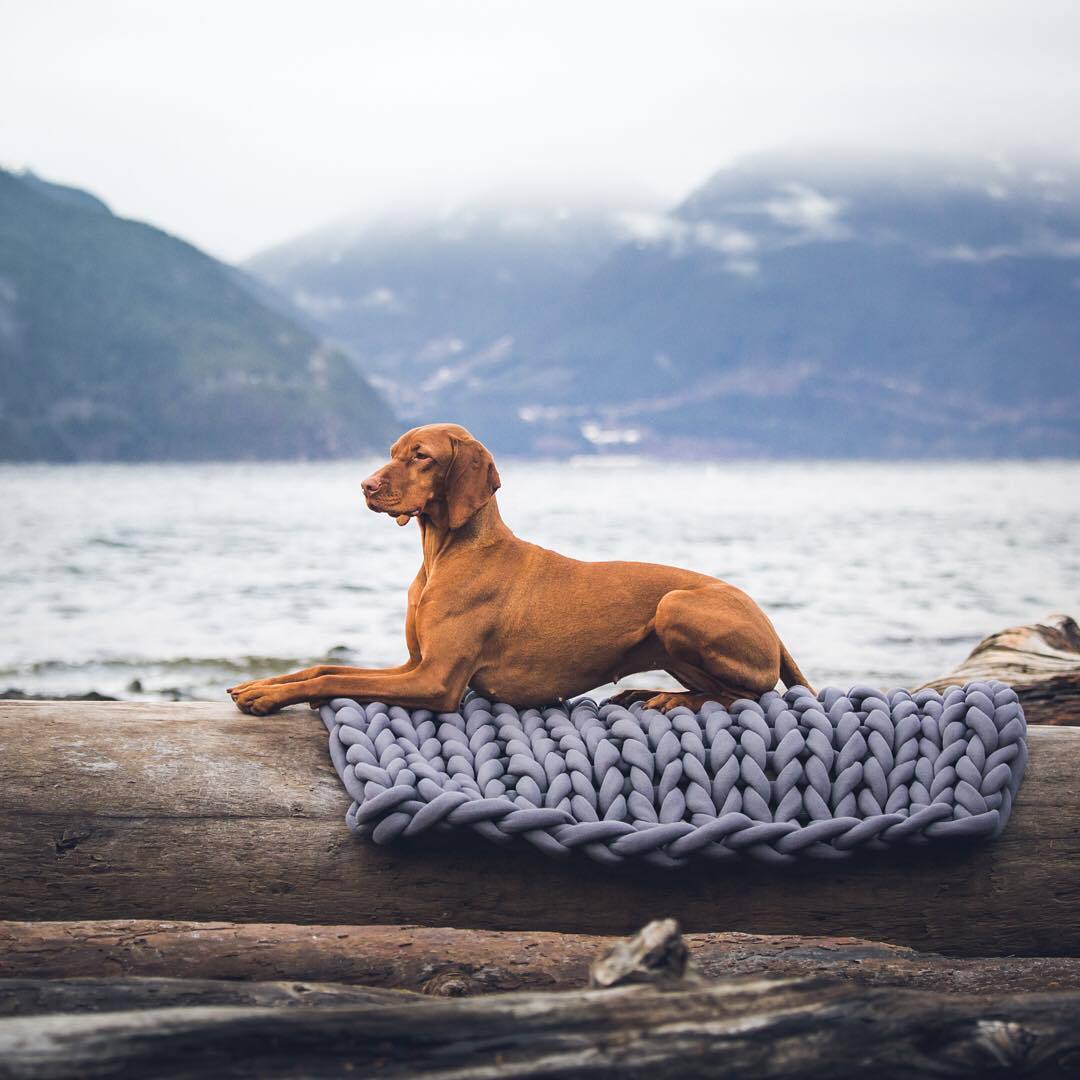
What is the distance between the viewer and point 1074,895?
296cm

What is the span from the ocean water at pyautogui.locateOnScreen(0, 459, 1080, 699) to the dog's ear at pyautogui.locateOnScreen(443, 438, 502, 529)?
6.47m

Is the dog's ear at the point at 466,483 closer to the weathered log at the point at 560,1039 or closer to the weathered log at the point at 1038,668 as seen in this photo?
the weathered log at the point at 560,1039

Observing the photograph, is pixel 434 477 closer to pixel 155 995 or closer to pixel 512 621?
pixel 512 621

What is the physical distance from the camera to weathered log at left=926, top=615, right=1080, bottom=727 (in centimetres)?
506

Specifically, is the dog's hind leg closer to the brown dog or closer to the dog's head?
the brown dog

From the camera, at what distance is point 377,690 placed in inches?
129

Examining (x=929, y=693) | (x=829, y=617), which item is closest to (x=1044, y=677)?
(x=929, y=693)

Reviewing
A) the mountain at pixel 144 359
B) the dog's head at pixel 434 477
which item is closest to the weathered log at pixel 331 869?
the dog's head at pixel 434 477

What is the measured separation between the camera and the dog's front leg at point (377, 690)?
10.7 feet

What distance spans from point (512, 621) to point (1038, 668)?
342 cm

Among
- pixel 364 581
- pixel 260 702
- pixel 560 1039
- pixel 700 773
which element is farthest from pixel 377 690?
pixel 364 581

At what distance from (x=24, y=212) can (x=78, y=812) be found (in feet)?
582

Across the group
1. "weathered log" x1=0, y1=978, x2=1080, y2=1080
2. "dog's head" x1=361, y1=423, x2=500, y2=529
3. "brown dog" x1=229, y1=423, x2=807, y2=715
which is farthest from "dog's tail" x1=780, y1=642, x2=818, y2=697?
"weathered log" x1=0, y1=978, x2=1080, y2=1080

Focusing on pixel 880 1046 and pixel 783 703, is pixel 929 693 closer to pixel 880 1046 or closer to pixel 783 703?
pixel 783 703
